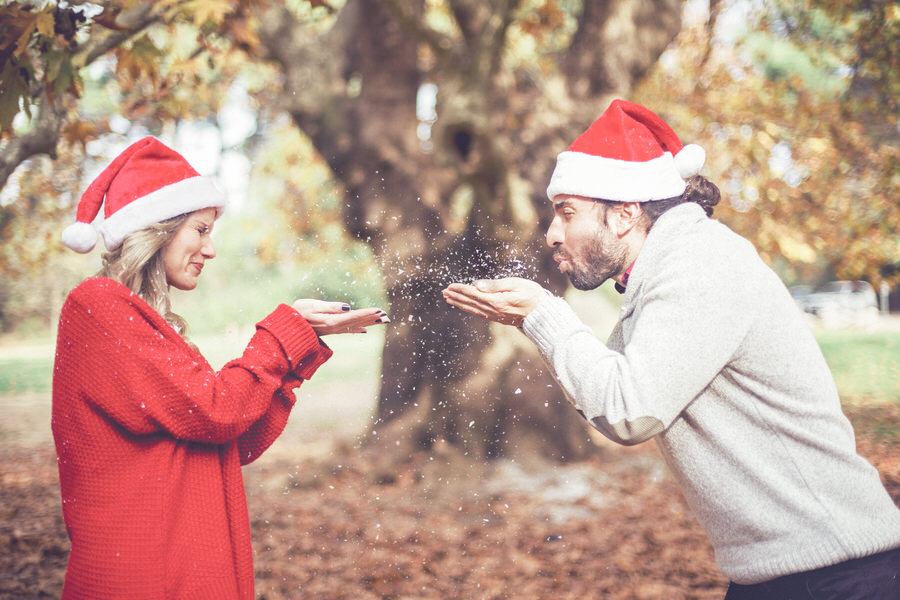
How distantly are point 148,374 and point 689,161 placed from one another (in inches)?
64.3

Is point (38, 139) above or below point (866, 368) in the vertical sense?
above

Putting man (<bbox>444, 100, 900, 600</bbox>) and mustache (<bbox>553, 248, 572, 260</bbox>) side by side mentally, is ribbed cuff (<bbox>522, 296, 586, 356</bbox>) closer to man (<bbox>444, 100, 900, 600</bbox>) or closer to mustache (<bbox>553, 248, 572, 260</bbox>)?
→ man (<bbox>444, 100, 900, 600</bbox>)

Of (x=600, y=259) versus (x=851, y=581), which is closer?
(x=851, y=581)

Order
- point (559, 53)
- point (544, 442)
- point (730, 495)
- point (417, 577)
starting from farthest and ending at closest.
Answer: point (559, 53) → point (544, 442) → point (417, 577) → point (730, 495)

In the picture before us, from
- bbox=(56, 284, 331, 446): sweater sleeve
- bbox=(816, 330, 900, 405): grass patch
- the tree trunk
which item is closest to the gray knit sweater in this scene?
bbox=(56, 284, 331, 446): sweater sleeve

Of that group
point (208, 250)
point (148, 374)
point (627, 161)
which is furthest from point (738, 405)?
point (208, 250)

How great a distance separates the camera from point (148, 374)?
6.36 feet

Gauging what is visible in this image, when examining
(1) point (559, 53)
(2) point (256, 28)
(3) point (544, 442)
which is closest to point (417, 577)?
(3) point (544, 442)

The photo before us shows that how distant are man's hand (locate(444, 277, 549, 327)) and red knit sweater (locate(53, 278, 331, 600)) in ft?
2.03

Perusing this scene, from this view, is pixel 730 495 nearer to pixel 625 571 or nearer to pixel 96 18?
pixel 96 18

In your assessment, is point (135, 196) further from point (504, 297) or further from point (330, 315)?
point (504, 297)

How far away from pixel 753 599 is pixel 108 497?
167cm

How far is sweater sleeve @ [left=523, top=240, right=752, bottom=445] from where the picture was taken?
1.71 meters

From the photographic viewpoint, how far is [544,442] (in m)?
7.73
